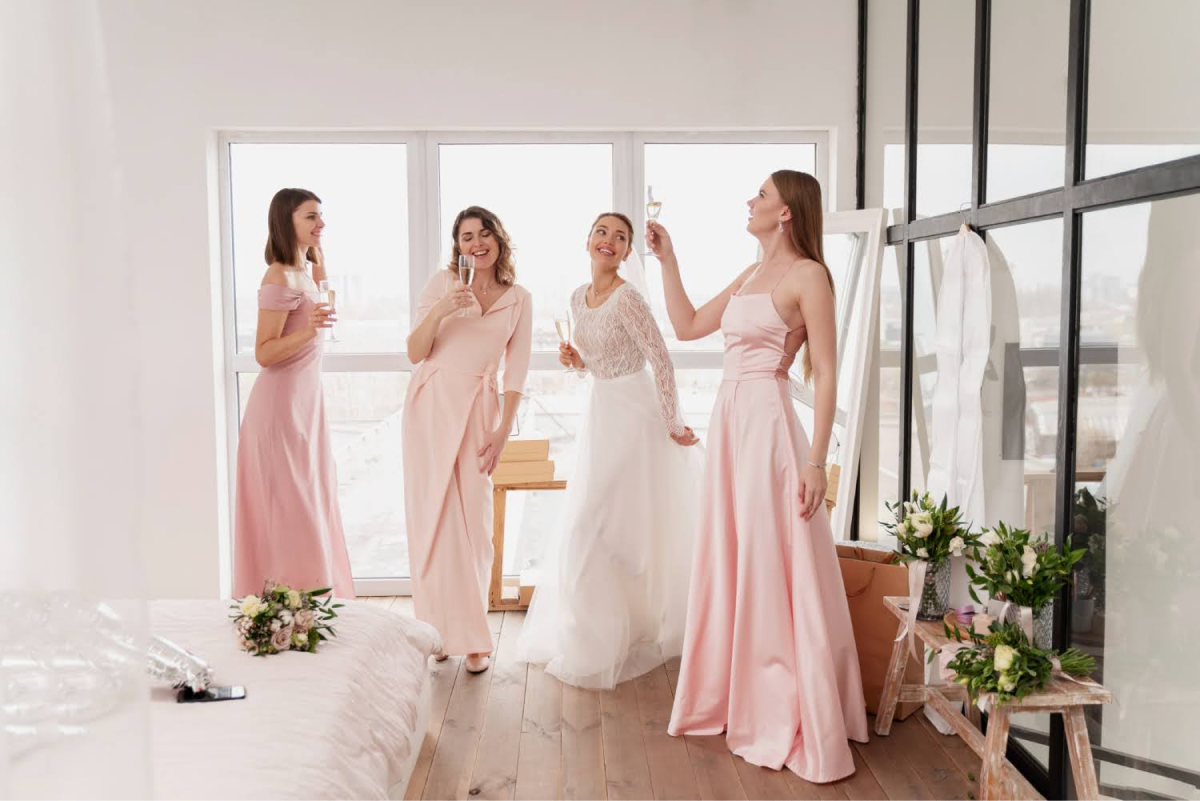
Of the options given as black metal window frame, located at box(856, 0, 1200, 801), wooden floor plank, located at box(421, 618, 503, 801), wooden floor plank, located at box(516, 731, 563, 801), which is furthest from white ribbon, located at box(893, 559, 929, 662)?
wooden floor plank, located at box(421, 618, 503, 801)

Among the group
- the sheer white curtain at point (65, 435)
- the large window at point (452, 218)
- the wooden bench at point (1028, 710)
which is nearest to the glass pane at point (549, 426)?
the large window at point (452, 218)

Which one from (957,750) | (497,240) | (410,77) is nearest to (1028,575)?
(957,750)

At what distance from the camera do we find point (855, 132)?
4461 millimetres

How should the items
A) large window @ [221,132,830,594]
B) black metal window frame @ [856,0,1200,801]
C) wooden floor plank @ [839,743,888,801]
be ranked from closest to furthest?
black metal window frame @ [856,0,1200,801]
wooden floor plank @ [839,743,888,801]
large window @ [221,132,830,594]

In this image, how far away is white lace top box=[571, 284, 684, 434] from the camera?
3.65 meters

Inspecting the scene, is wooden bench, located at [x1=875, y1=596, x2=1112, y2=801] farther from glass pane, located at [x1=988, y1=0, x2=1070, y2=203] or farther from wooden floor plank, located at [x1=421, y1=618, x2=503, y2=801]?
wooden floor plank, located at [x1=421, y1=618, x2=503, y2=801]

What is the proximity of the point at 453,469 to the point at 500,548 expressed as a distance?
100 centimetres

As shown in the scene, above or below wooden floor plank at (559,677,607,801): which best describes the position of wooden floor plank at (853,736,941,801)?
below

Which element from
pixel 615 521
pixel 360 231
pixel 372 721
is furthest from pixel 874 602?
pixel 360 231

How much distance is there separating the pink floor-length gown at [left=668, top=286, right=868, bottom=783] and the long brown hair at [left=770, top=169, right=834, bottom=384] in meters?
0.21

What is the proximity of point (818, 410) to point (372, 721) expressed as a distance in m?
1.57

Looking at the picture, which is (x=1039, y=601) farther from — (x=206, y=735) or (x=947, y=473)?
(x=206, y=735)

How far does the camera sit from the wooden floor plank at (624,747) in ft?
8.80

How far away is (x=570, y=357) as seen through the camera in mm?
3795
